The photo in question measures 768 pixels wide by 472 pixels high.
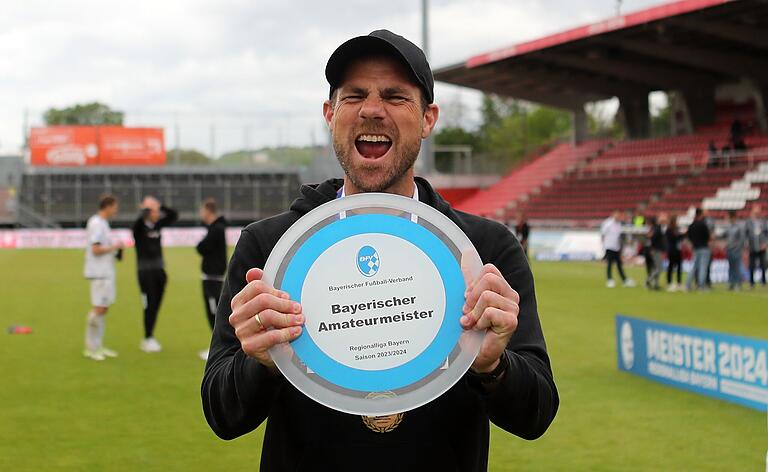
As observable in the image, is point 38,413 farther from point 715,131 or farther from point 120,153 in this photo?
point 120,153

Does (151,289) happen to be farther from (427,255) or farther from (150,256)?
(427,255)

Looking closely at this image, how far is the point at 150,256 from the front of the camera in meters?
12.3

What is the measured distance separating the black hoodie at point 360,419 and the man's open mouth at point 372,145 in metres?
0.23

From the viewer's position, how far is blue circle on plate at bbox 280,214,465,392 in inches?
80.5

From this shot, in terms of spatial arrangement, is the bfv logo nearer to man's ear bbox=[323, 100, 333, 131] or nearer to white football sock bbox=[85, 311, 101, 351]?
man's ear bbox=[323, 100, 333, 131]

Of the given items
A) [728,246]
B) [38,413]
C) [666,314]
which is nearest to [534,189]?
[728,246]

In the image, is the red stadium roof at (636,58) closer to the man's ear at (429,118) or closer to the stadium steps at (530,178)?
the stadium steps at (530,178)

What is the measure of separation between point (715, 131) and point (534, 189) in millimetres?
9494

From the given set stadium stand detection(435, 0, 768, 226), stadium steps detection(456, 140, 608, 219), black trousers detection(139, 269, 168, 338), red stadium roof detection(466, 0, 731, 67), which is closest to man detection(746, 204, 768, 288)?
stadium stand detection(435, 0, 768, 226)

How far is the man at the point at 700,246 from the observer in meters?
21.5

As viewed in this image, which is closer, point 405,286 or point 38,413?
point 405,286

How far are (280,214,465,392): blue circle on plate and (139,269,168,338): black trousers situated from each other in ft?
34.5

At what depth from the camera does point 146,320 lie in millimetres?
12500

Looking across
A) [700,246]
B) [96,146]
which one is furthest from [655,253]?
[96,146]
